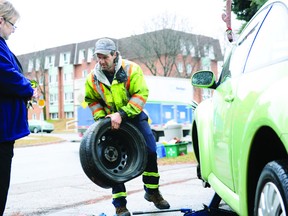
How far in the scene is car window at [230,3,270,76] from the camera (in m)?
3.13

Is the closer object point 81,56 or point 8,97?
point 8,97

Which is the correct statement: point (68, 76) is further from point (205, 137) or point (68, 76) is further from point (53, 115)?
point (205, 137)

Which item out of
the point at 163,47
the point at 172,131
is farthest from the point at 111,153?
the point at 163,47

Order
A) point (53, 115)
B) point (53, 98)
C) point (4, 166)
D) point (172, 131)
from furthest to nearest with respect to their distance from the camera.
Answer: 1. point (53, 115)
2. point (53, 98)
3. point (172, 131)
4. point (4, 166)

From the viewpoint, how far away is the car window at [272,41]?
252 cm

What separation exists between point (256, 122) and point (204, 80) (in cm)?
198

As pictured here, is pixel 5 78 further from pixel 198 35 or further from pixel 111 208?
pixel 198 35

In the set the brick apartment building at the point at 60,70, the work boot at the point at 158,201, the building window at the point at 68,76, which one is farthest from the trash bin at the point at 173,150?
the building window at the point at 68,76

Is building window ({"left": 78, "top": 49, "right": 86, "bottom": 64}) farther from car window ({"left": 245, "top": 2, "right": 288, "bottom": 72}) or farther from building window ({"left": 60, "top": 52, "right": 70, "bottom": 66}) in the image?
car window ({"left": 245, "top": 2, "right": 288, "bottom": 72})

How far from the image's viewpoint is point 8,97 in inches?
131

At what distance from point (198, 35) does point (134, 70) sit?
4540 centimetres

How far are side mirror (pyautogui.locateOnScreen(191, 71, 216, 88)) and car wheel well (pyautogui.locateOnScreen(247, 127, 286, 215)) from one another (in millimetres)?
1798

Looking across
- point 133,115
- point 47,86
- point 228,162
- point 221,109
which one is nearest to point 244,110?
point 228,162

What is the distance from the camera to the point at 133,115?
4.80 metres
